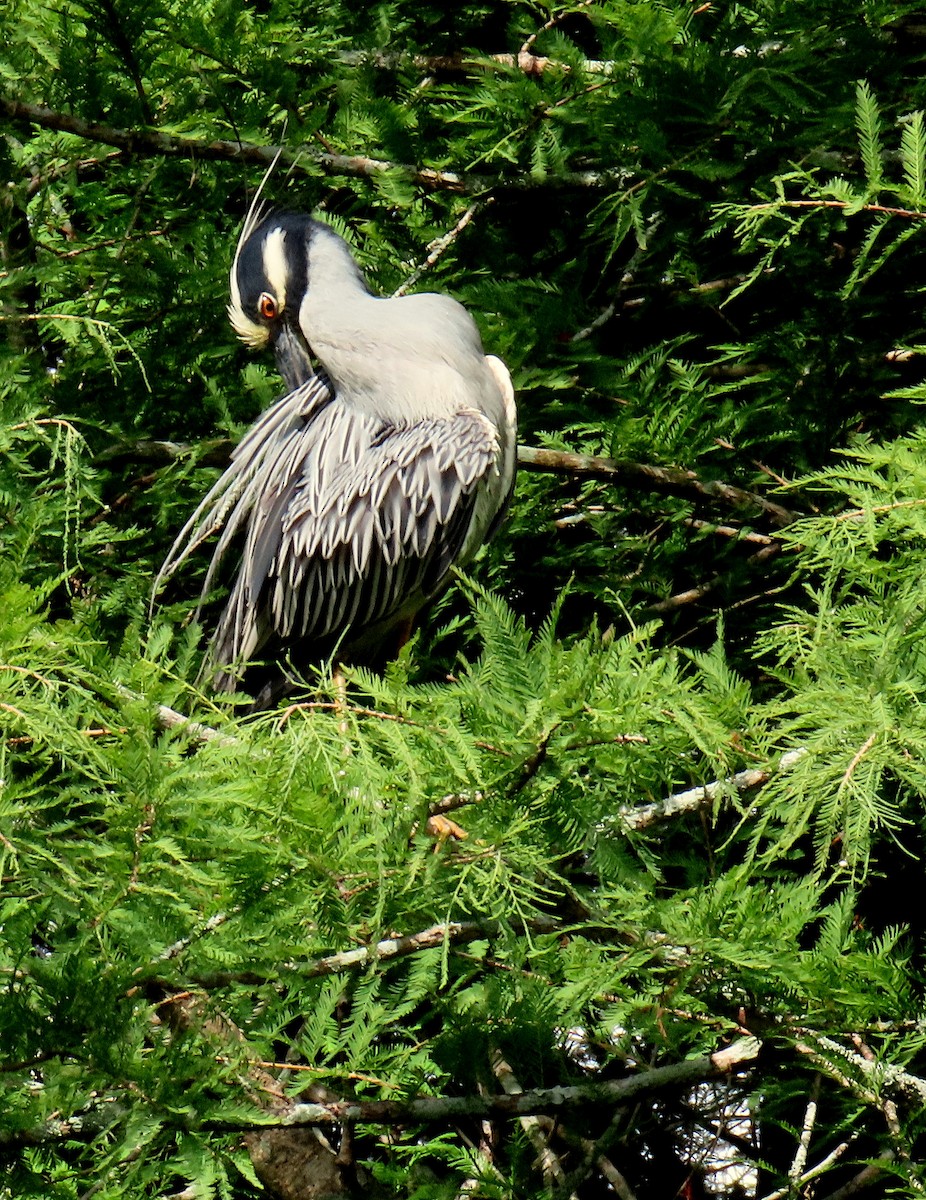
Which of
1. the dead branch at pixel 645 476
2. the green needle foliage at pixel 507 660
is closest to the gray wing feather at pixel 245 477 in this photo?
the green needle foliage at pixel 507 660

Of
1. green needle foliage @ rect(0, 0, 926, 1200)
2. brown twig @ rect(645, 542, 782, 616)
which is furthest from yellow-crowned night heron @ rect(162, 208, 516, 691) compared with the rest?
brown twig @ rect(645, 542, 782, 616)

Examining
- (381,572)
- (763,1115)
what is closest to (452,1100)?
(763,1115)

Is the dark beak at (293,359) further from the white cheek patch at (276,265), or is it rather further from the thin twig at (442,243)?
the thin twig at (442,243)

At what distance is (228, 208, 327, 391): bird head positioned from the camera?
409 cm

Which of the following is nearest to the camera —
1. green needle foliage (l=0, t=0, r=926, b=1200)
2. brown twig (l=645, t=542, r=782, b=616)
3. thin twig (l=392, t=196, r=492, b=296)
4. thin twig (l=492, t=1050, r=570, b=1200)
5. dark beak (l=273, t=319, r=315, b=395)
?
green needle foliage (l=0, t=0, r=926, b=1200)

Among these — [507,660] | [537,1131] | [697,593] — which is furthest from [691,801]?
[697,593]

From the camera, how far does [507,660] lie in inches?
83.5

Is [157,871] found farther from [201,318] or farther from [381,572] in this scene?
[201,318]

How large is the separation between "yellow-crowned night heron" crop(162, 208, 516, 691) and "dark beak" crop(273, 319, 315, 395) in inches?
0.4

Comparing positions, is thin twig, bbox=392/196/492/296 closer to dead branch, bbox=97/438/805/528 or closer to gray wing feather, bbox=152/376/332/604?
gray wing feather, bbox=152/376/332/604

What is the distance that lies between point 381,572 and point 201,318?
0.91 metres

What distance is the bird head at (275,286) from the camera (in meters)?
4.09

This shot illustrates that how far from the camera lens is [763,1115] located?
2.59m

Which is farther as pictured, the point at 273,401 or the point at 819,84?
the point at 273,401
